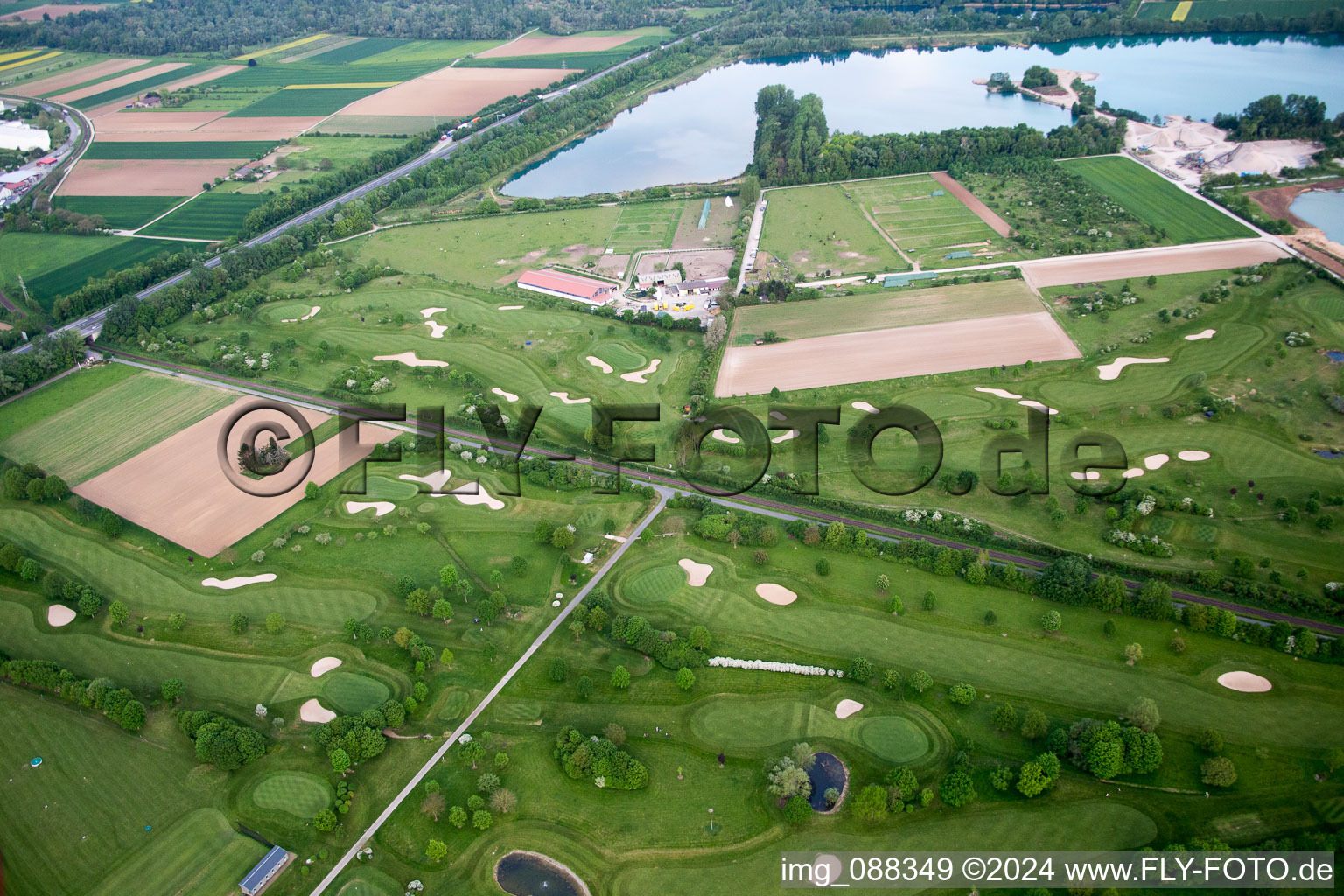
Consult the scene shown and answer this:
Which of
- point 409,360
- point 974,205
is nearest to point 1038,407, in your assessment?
point 974,205

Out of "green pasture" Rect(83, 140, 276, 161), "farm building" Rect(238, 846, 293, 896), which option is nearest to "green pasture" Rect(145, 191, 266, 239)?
"green pasture" Rect(83, 140, 276, 161)

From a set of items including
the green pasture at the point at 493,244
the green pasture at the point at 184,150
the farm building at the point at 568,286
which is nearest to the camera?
the farm building at the point at 568,286

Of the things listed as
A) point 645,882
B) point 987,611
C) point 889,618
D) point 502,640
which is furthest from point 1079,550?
point 502,640

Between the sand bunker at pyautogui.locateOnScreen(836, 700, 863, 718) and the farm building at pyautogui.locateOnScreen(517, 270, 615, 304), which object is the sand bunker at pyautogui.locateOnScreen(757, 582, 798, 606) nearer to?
the sand bunker at pyautogui.locateOnScreen(836, 700, 863, 718)

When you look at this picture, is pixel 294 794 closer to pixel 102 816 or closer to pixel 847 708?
pixel 102 816

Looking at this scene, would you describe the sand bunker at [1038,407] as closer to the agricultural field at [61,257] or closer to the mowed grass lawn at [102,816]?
the mowed grass lawn at [102,816]

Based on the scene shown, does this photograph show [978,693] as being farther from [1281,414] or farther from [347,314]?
[347,314]

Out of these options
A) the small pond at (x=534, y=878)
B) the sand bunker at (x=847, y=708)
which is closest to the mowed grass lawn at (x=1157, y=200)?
the sand bunker at (x=847, y=708)
